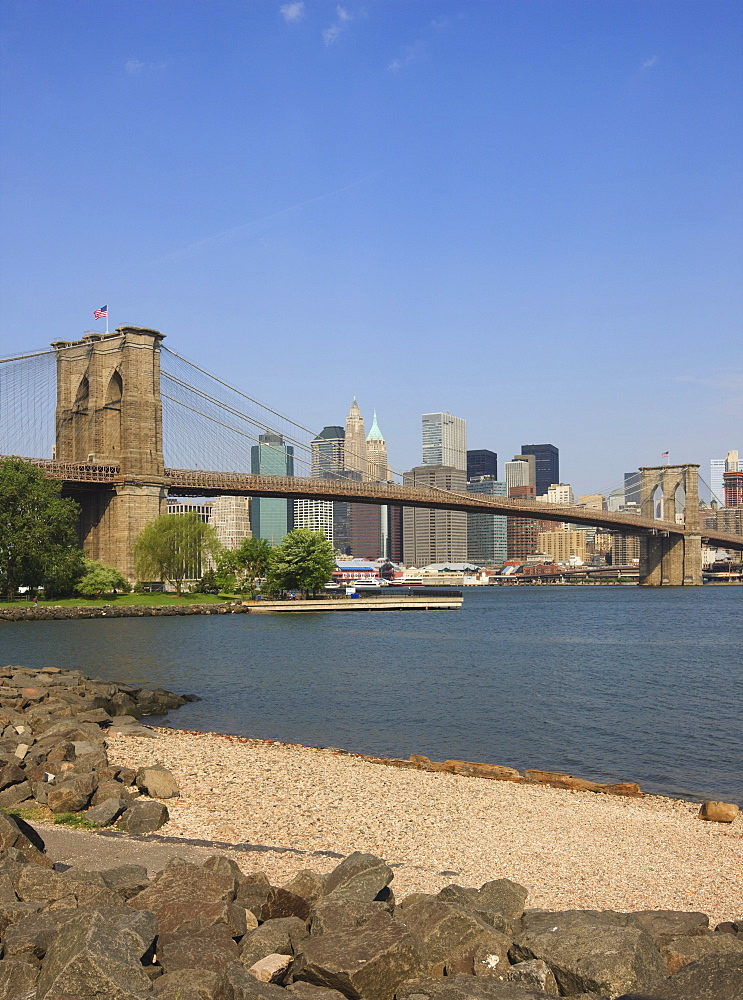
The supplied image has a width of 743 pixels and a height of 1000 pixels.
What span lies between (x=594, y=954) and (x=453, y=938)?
98 centimetres

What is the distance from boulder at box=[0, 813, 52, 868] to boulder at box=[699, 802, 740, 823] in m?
8.58

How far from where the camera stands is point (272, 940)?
6.46 meters

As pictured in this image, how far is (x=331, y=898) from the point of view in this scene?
7.12 m

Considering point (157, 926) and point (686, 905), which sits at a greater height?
point (157, 926)

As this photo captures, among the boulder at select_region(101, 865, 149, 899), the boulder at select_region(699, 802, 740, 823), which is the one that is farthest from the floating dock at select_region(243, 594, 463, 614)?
the boulder at select_region(101, 865, 149, 899)

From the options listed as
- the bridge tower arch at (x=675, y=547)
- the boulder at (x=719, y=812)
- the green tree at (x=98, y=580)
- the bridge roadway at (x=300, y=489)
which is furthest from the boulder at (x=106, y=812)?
the bridge tower arch at (x=675, y=547)

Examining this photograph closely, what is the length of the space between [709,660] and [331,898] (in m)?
30.8

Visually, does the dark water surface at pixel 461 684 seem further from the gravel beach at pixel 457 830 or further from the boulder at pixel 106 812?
the boulder at pixel 106 812

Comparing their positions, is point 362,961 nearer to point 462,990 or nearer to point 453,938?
point 462,990

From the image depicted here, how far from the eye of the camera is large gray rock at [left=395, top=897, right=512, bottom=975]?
6.30 m

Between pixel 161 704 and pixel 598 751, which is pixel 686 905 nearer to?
pixel 598 751

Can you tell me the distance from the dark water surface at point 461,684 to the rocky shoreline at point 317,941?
831cm

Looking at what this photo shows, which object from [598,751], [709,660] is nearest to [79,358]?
[709,660]

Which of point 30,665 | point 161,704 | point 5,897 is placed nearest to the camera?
point 5,897
